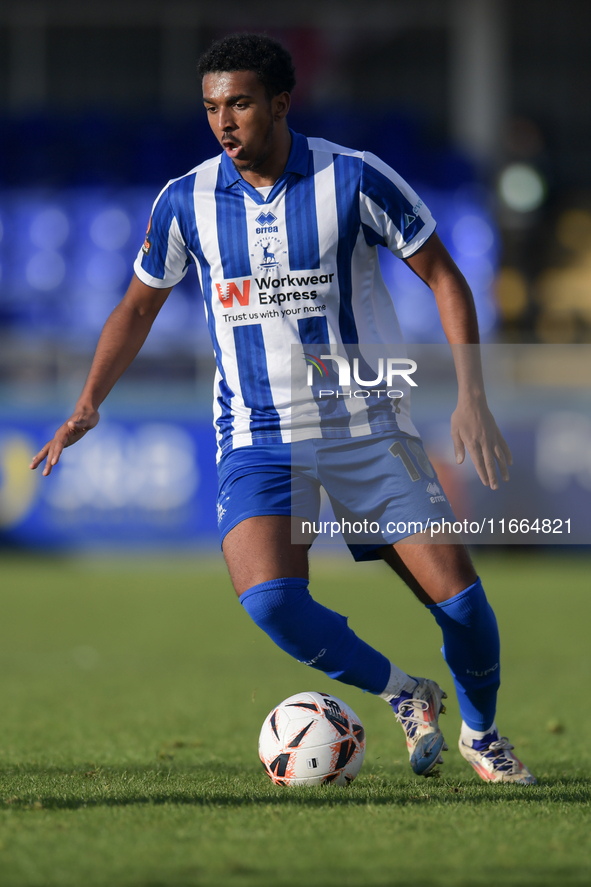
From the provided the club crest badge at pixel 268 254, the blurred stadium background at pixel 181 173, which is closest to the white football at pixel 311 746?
the club crest badge at pixel 268 254

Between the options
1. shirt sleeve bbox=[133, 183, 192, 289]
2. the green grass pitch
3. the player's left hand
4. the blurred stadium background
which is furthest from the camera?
the blurred stadium background

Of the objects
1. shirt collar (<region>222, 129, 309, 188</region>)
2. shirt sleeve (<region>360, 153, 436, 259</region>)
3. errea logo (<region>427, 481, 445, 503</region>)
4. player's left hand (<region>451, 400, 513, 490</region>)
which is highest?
shirt collar (<region>222, 129, 309, 188</region>)

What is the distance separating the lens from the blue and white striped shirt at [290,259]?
366 centimetres

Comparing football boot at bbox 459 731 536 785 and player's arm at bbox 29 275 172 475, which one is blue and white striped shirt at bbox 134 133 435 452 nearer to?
player's arm at bbox 29 275 172 475

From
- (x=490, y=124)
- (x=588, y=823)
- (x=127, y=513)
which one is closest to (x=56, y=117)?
(x=490, y=124)

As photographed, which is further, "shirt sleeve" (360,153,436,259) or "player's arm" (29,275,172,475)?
"player's arm" (29,275,172,475)

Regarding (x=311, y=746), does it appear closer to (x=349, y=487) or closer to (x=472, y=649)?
(x=472, y=649)

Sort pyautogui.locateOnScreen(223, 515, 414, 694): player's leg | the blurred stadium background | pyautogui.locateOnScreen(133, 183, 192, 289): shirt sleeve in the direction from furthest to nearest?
1. the blurred stadium background
2. pyautogui.locateOnScreen(133, 183, 192, 289): shirt sleeve
3. pyautogui.locateOnScreen(223, 515, 414, 694): player's leg

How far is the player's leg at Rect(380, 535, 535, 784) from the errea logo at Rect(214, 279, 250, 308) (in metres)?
0.94

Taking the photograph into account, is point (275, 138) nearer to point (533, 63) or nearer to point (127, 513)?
point (127, 513)

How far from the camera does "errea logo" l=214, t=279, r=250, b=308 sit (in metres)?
3.71

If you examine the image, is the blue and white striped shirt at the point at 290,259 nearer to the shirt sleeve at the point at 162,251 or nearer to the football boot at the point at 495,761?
the shirt sleeve at the point at 162,251

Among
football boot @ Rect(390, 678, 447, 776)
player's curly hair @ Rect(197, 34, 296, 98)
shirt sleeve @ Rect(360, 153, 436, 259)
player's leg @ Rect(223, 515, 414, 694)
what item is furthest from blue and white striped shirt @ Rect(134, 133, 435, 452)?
football boot @ Rect(390, 678, 447, 776)

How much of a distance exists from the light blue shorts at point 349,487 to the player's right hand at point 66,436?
0.52 m
